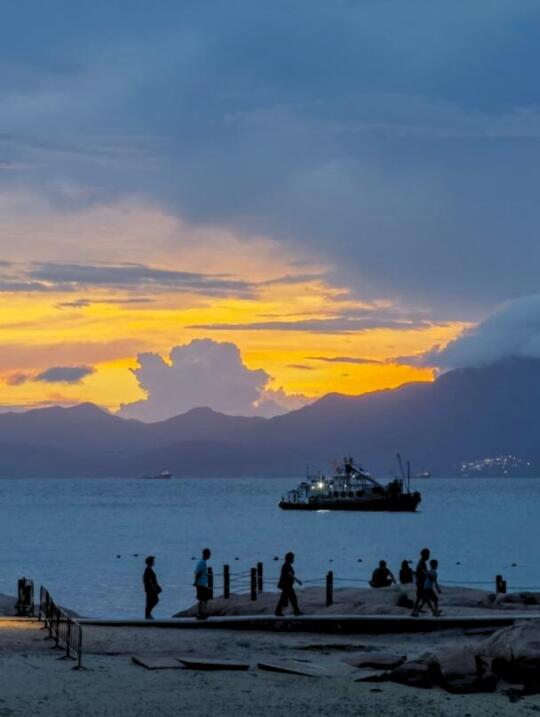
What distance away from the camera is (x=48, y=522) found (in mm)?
169375

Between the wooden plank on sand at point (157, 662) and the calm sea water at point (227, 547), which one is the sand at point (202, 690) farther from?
the calm sea water at point (227, 547)

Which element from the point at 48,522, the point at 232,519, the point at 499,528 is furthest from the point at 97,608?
the point at 232,519

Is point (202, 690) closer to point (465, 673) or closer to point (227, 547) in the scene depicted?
point (465, 673)

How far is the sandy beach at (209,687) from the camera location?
19.4m

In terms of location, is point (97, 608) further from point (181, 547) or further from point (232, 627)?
point (181, 547)

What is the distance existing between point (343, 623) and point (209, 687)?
8.65 metres

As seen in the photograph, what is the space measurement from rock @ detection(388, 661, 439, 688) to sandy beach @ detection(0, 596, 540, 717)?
9.1 inches

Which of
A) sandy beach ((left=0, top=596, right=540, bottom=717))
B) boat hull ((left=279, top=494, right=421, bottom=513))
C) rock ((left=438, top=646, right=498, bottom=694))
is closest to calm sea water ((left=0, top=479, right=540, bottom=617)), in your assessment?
boat hull ((left=279, top=494, right=421, bottom=513))

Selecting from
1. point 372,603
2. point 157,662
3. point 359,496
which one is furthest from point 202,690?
point 359,496

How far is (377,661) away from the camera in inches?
930

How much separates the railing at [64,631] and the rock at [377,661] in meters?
5.38

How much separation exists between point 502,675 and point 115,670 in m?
7.11

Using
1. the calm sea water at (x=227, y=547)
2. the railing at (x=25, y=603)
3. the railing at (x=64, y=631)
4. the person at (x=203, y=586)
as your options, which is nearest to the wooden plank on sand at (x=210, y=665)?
the railing at (x=64, y=631)

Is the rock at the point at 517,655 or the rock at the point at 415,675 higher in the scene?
the rock at the point at 517,655
